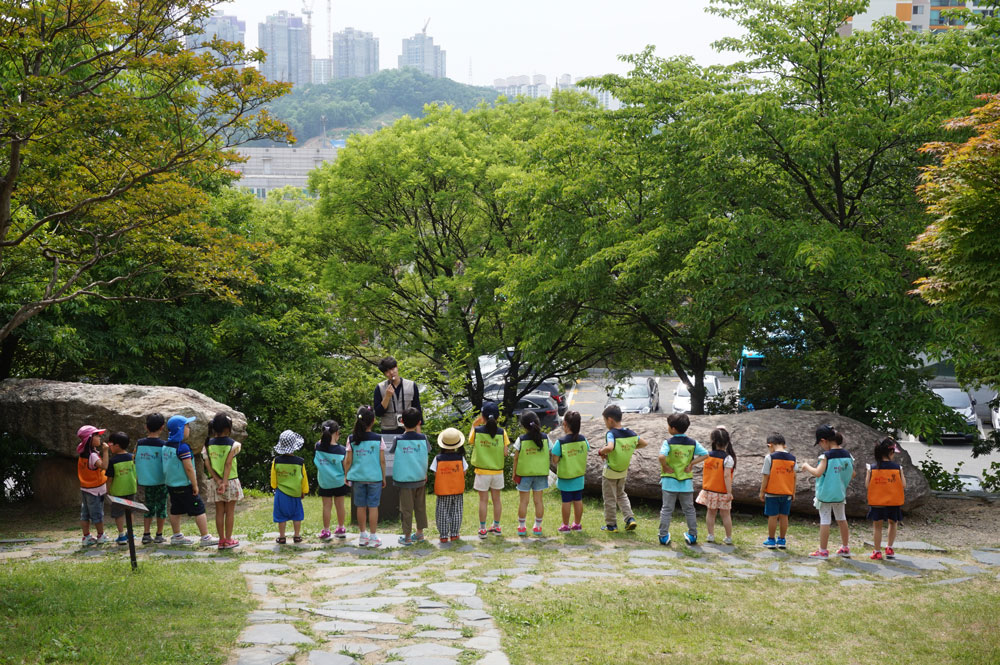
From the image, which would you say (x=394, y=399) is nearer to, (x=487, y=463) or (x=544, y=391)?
(x=487, y=463)

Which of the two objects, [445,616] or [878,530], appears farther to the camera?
[878,530]

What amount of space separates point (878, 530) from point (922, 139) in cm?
655

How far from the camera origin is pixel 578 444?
10734 millimetres

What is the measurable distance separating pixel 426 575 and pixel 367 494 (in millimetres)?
2018

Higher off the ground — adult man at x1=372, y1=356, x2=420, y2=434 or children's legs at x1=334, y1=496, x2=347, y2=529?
adult man at x1=372, y1=356, x2=420, y2=434

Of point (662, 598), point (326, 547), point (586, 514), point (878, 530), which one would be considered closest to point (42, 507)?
point (326, 547)

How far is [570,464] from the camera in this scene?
34.9 feet

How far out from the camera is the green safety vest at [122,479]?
1010 cm

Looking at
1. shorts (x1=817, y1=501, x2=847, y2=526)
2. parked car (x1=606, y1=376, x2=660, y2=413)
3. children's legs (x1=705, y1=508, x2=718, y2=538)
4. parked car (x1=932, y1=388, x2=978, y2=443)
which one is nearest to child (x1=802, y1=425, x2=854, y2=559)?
shorts (x1=817, y1=501, x2=847, y2=526)

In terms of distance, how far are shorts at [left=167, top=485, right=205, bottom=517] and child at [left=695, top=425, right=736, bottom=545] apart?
238 inches

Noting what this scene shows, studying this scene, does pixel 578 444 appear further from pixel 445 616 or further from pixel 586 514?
pixel 445 616

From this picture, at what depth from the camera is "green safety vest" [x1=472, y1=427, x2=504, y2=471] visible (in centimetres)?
1061

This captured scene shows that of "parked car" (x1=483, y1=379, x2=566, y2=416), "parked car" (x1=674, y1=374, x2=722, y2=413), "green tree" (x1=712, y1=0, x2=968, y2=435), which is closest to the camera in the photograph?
"green tree" (x1=712, y1=0, x2=968, y2=435)

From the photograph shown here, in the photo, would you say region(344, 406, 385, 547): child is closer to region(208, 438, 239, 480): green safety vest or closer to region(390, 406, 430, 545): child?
region(390, 406, 430, 545): child
